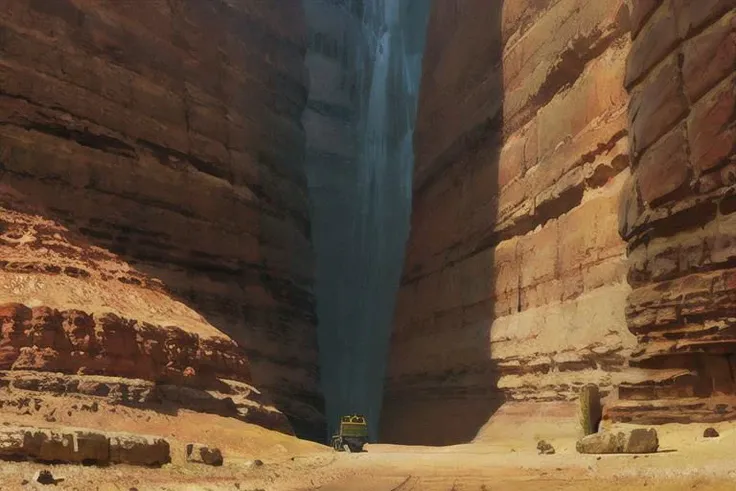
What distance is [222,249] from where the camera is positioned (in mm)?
19031

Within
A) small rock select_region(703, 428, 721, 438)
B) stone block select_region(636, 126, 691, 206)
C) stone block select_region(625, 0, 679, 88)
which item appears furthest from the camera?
stone block select_region(625, 0, 679, 88)

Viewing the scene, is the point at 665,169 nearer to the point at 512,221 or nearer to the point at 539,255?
the point at 539,255

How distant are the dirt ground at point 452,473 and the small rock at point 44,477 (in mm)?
105

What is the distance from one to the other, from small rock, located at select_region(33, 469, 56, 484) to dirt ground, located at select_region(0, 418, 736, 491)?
105 millimetres

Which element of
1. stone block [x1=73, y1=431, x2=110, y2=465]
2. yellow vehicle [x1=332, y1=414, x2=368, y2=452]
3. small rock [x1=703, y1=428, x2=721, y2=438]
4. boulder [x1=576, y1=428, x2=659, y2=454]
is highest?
small rock [x1=703, y1=428, x2=721, y2=438]

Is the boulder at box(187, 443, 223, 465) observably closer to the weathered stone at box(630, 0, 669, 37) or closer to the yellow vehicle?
the yellow vehicle

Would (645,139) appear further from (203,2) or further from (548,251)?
(203,2)

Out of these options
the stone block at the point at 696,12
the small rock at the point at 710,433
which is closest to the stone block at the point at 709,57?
the stone block at the point at 696,12

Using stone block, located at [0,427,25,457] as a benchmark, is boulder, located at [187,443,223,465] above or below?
below

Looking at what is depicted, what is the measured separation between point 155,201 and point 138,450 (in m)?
10.0

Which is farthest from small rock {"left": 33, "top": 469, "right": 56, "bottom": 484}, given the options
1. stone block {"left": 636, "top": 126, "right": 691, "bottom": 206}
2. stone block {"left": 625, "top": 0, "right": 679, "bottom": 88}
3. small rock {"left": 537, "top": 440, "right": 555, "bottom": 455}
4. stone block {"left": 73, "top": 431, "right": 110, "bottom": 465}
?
stone block {"left": 625, "top": 0, "right": 679, "bottom": 88}

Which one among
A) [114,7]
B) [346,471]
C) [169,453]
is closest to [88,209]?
[114,7]

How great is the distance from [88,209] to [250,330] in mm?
6254

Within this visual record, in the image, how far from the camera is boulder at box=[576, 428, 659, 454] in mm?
7332
